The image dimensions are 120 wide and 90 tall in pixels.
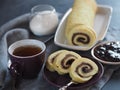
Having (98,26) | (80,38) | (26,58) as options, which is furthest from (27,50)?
(98,26)

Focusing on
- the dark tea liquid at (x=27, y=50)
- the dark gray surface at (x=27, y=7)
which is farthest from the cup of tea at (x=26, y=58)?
the dark gray surface at (x=27, y=7)

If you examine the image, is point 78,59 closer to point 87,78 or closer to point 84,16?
point 87,78

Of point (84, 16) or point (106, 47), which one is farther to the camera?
point (84, 16)

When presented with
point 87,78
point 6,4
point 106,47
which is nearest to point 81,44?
point 106,47

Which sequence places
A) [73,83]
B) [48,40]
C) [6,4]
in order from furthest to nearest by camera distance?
[6,4] → [48,40] → [73,83]

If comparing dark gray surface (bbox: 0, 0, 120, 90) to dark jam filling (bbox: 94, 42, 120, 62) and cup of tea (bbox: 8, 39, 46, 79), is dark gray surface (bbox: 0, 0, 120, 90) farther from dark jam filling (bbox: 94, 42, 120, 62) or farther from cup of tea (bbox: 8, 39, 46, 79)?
cup of tea (bbox: 8, 39, 46, 79)
